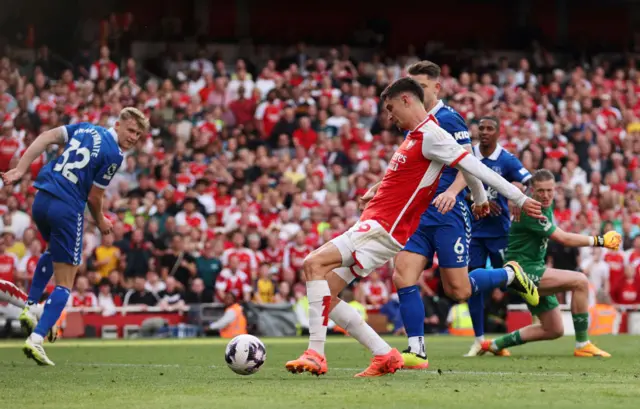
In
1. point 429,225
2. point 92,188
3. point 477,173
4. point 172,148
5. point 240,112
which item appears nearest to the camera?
point 477,173

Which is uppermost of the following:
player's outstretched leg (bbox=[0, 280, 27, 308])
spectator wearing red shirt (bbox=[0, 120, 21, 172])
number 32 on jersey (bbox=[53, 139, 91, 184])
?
spectator wearing red shirt (bbox=[0, 120, 21, 172])

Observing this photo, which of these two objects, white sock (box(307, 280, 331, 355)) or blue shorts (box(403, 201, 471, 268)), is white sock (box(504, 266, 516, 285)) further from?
white sock (box(307, 280, 331, 355))

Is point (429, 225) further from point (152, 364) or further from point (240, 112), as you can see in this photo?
point (240, 112)

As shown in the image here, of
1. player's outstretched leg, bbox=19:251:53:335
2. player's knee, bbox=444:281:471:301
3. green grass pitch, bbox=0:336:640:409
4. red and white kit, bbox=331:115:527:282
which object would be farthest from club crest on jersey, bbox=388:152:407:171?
player's outstretched leg, bbox=19:251:53:335

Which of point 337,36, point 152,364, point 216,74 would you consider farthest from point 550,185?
point 337,36

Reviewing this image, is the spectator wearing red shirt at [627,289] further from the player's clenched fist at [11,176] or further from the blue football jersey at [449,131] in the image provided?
the player's clenched fist at [11,176]

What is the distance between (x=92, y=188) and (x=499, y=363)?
3999mm

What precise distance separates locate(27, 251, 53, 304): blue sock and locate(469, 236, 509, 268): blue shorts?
13.9 ft

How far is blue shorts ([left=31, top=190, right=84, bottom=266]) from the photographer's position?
33.3 feet

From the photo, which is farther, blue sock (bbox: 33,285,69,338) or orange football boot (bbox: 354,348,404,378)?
blue sock (bbox: 33,285,69,338)

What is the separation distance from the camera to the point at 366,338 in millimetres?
8219

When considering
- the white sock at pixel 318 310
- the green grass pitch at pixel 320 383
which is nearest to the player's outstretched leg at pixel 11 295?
the green grass pitch at pixel 320 383

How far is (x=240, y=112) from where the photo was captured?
23.3 meters

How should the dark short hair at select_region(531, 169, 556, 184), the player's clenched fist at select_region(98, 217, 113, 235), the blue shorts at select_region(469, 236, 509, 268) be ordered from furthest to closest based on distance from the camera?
the blue shorts at select_region(469, 236, 509, 268) → the dark short hair at select_region(531, 169, 556, 184) → the player's clenched fist at select_region(98, 217, 113, 235)
